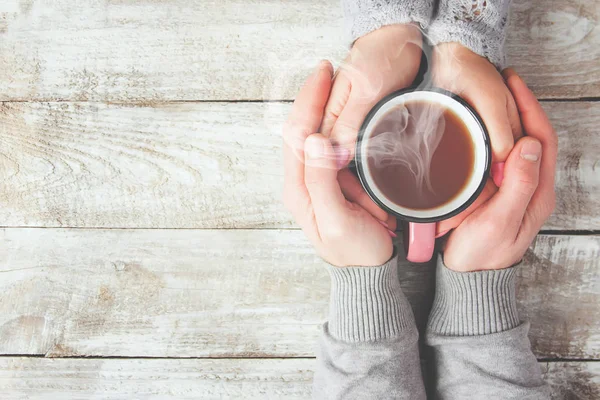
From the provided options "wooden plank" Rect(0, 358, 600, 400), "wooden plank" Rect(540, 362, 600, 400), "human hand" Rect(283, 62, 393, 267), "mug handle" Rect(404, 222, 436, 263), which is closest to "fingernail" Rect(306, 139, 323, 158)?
"human hand" Rect(283, 62, 393, 267)

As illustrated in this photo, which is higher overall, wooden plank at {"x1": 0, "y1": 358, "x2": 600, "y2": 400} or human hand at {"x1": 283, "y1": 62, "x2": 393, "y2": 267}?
human hand at {"x1": 283, "y1": 62, "x2": 393, "y2": 267}

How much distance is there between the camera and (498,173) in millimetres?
703

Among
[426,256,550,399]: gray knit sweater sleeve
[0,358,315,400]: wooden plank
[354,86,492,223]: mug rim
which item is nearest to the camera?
[354,86,492,223]: mug rim

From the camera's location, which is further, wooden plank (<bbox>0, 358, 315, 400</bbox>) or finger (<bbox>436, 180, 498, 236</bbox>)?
wooden plank (<bbox>0, 358, 315, 400</bbox>)

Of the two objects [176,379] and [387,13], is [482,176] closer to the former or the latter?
[387,13]

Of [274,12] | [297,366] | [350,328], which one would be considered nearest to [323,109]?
[274,12]

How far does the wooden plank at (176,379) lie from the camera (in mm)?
828

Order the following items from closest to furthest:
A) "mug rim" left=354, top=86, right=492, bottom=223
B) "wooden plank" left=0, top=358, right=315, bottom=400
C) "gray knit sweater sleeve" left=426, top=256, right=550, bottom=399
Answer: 1. "mug rim" left=354, top=86, right=492, bottom=223
2. "gray knit sweater sleeve" left=426, top=256, right=550, bottom=399
3. "wooden plank" left=0, top=358, right=315, bottom=400

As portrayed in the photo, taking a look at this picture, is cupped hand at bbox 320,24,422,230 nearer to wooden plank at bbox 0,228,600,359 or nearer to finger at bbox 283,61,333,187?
finger at bbox 283,61,333,187

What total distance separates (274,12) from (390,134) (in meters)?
0.33

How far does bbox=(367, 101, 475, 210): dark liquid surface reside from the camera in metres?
0.65

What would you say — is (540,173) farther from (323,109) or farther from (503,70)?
(323,109)

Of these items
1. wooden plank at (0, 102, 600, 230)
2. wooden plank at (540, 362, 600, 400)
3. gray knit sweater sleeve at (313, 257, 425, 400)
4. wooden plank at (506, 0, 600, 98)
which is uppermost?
wooden plank at (506, 0, 600, 98)

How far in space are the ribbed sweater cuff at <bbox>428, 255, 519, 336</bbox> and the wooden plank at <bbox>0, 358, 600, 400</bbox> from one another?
17 centimetres
